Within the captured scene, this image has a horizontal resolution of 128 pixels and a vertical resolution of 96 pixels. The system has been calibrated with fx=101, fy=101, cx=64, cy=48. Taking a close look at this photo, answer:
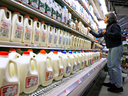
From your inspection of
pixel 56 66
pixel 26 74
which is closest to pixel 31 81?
pixel 26 74

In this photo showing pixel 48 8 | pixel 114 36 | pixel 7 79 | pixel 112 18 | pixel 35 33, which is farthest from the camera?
pixel 112 18

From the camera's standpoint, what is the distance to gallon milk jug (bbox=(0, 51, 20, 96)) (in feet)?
2.39

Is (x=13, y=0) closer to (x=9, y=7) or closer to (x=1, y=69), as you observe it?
(x=9, y=7)

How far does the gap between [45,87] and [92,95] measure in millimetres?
1637

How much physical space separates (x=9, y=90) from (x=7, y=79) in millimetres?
95

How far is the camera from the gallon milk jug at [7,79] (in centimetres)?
73

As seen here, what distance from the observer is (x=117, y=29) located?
2.56 metres

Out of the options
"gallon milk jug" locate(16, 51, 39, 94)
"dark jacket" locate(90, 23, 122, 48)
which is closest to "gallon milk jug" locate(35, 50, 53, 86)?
"gallon milk jug" locate(16, 51, 39, 94)

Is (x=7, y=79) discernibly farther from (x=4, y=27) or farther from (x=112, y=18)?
(x=112, y=18)

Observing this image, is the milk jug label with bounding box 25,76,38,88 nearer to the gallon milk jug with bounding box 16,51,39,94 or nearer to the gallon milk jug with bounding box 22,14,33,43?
the gallon milk jug with bounding box 16,51,39,94

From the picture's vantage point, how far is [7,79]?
0.75 meters

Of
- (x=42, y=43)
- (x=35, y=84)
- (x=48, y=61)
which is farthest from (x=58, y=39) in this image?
(x=35, y=84)

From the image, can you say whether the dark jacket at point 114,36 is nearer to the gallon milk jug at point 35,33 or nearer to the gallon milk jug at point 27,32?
the gallon milk jug at point 35,33

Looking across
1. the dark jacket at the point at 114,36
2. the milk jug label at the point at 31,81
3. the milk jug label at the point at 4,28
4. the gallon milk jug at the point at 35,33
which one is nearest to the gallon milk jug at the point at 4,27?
the milk jug label at the point at 4,28
